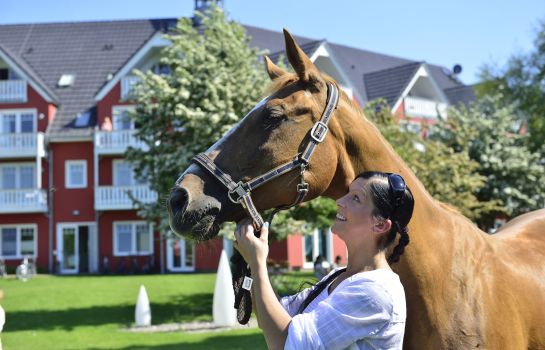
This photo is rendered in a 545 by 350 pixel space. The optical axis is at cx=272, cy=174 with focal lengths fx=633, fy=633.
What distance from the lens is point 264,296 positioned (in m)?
2.49

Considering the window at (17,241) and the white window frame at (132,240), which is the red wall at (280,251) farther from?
the window at (17,241)

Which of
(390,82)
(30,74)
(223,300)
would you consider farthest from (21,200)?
(223,300)

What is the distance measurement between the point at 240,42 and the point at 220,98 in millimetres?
1967

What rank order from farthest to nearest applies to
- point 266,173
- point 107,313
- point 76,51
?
1. point 76,51
2. point 107,313
3. point 266,173

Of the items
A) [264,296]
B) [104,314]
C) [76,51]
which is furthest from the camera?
[76,51]

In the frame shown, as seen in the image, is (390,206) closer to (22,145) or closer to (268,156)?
(268,156)

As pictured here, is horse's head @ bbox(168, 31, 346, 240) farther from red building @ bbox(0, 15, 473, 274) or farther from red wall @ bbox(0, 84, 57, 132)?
red wall @ bbox(0, 84, 57, 132)

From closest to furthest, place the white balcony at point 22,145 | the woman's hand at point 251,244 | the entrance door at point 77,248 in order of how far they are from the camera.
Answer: the woman's hand at point 251,244 → the white balcony at point 22,145 → the entrance door at point 77,248

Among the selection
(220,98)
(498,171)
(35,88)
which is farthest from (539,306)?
(35,88)

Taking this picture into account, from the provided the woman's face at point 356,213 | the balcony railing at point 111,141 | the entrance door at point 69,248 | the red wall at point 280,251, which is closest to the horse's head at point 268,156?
the woman's face at point 356,213

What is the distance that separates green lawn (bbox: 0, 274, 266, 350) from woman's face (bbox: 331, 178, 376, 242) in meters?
9.45

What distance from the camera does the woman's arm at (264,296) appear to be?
2.44 meters

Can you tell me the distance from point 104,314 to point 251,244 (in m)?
16.0

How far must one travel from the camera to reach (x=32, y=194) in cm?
3491
